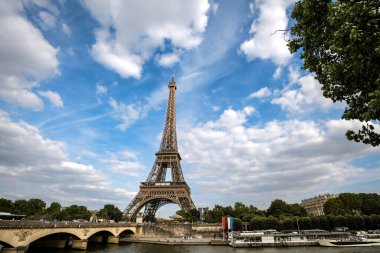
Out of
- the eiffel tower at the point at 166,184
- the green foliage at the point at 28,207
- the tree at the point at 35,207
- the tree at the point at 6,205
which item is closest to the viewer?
the eiffel tower at the point at 166,184

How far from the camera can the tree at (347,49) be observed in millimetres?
7770

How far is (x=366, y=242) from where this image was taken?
4388 cm

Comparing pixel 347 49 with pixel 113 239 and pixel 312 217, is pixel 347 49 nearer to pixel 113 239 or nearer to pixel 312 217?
pixel 113 239

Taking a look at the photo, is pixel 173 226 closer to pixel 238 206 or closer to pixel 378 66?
pixel 238 206

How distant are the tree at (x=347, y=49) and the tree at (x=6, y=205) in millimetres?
88322

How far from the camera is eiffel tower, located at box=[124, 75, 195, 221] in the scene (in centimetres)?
6738

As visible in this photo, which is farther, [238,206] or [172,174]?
[238,206]

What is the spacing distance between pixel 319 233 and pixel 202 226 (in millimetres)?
29019

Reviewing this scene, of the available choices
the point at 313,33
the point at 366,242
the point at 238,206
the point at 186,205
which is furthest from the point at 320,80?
the point at 238,206

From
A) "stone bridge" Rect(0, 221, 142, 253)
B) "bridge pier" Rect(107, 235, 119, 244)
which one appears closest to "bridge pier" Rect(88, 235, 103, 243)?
"stone bridge" Rect(0, 221, 142, 253)

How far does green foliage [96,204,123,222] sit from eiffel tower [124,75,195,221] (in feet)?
64.8

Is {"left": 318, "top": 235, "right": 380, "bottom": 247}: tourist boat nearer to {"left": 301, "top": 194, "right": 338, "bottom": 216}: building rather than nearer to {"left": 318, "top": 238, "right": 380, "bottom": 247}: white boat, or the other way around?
{"left": 318, "top": 238, "right": 380, "bottom": 247}: white boat

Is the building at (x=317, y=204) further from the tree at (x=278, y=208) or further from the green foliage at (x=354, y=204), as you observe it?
the tree at (x=278, y=208)

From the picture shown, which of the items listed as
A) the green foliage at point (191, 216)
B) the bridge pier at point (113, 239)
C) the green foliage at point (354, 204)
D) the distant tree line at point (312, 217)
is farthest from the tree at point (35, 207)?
the green foliage at point (354, 204)
